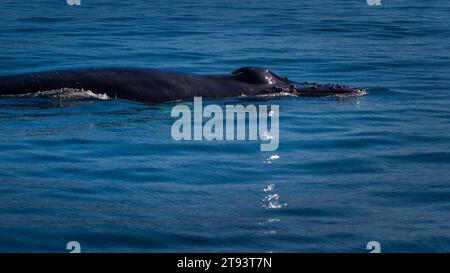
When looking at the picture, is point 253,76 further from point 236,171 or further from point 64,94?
point 236,171

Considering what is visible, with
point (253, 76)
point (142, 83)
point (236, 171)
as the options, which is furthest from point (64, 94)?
point (236, 171)

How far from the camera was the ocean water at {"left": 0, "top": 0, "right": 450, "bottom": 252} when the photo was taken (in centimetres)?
859

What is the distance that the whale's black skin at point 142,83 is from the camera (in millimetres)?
14078

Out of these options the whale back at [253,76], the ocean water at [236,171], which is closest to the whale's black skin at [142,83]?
the whale back at [253,76]

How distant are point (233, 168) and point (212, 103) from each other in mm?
3495

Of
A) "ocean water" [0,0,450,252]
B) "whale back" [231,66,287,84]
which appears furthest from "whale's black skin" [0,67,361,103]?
"ocean water" [0,0,450,252]

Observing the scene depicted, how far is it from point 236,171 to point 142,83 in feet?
12.8

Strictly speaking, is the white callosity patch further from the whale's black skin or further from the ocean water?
the ocean water

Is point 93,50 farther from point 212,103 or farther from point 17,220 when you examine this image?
point 17,220

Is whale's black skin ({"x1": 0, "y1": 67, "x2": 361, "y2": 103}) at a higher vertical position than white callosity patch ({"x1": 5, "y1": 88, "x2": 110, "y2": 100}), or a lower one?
higher

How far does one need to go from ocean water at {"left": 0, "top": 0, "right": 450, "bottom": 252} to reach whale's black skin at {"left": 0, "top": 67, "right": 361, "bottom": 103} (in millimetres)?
243

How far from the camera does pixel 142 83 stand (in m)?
14.4

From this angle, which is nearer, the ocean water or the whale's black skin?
the ocean water

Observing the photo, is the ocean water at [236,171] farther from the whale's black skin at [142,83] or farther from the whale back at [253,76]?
the whale back at [253,76]
